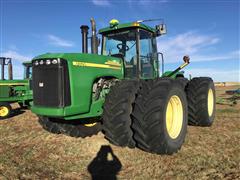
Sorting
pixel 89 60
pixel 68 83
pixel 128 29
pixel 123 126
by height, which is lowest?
pixel 123 126

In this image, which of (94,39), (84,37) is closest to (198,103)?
(94,39)

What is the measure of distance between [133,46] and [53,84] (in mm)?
2455

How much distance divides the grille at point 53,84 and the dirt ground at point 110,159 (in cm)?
103

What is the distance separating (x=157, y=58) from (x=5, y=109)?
6526 mm

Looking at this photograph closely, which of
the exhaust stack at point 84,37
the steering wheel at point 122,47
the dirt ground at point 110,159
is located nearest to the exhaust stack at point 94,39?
the exhaust stack at point 84,37

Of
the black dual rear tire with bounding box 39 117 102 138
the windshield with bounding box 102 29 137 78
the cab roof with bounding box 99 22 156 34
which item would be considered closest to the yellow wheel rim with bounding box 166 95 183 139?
the windshield with bounding box 102 29 137 78

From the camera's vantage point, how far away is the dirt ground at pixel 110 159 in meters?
3.97

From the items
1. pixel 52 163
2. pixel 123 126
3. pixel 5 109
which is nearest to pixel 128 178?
pixel 123 126

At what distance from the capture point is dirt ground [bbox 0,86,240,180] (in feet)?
13.0

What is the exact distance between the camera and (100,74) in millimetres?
5172

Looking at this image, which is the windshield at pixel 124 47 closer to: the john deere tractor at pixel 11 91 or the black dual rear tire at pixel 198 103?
the black dual rear tire at pixel 198 103

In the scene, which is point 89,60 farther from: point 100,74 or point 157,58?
point 157,58

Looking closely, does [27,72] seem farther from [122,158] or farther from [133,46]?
[122,158]

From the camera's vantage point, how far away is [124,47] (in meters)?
6.44
